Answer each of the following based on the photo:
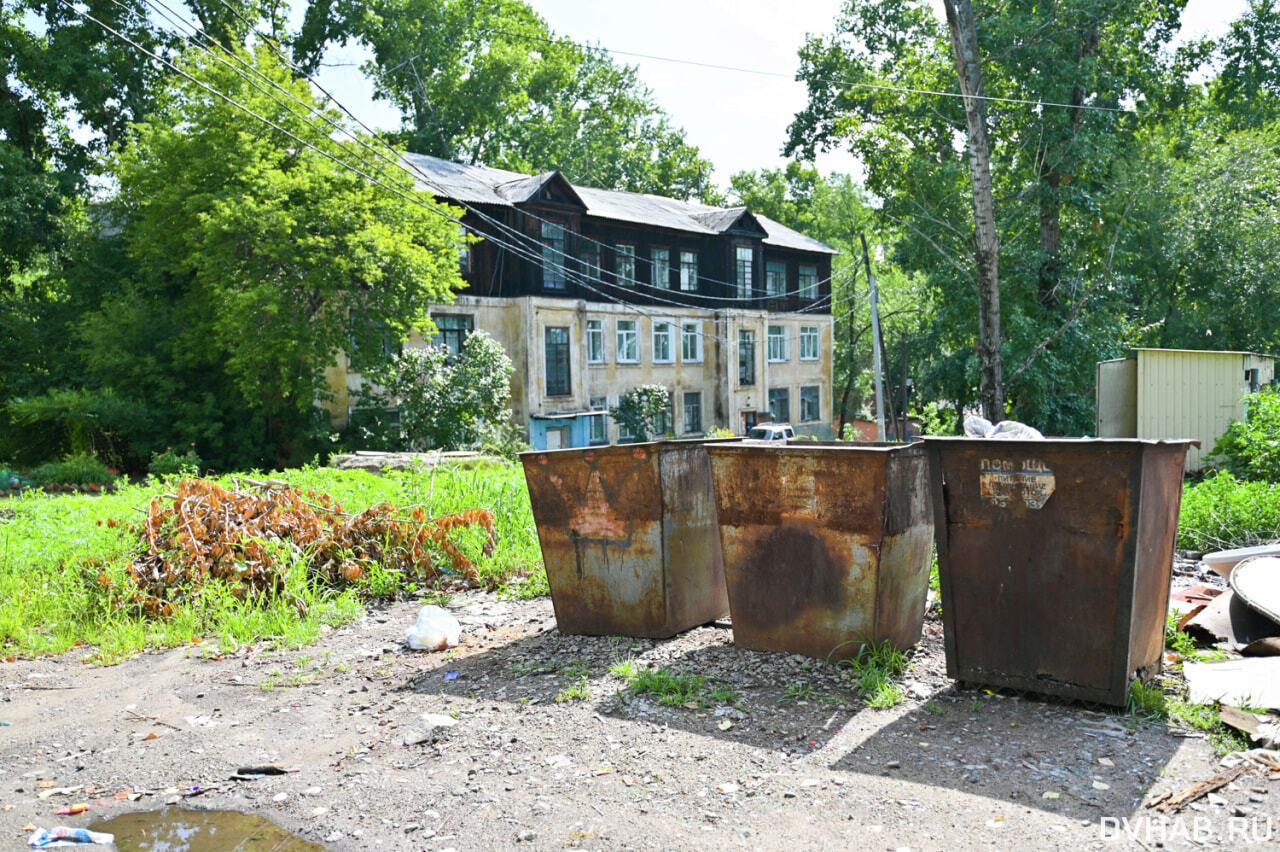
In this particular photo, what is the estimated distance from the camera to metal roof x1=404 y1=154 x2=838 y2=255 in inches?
1078

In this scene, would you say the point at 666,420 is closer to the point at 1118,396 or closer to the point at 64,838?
the point at 1118,396

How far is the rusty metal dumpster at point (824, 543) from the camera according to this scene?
492cm

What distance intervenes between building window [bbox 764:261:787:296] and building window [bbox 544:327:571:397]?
1144 centimetres

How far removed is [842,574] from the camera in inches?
198

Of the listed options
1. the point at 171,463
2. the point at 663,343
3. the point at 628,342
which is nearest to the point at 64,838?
the point at 171,463

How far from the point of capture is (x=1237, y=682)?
4312 mm

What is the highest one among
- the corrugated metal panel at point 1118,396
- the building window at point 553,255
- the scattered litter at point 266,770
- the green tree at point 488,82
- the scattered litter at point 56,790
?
the green tree at point 488,82

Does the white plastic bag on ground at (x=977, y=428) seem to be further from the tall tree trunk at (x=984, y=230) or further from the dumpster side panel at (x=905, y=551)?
the tall tree trunk at (x=984, y=230)

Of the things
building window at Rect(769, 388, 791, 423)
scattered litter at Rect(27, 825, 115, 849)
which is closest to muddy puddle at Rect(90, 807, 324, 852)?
scattered litter at Rect(27, 825, 115, 849)

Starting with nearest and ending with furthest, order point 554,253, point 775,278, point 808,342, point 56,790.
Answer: point 56,790 < point 554,253 < point 775,278 < point 808,342

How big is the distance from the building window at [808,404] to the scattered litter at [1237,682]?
3514 cm

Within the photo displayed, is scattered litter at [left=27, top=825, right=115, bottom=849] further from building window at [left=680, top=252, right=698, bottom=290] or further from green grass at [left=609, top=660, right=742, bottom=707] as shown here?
building window at [left=680, top=252, right=698, bottom=290]

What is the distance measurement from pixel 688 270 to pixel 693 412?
5.28 meters

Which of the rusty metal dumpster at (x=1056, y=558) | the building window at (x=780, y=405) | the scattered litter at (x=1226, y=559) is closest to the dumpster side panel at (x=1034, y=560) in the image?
the rusty metal dumpster at (x=1056, y=558)
